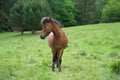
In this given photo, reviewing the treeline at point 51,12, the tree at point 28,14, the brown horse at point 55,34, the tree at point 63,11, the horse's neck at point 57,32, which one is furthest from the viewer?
the tree at point 63,11

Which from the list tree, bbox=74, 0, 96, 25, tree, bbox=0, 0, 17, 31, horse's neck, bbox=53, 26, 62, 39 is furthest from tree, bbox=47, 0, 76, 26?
horse's neck, bbox=53, 26, 62, 39

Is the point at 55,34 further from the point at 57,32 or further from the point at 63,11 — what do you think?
the point at 63,11

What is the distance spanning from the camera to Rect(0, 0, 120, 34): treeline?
3434 cm

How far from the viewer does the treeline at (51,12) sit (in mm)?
34344

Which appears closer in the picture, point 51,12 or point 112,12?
point 51,12

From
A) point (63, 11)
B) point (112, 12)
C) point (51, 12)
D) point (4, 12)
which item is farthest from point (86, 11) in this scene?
point (4, 12)

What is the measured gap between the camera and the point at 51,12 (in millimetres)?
51156

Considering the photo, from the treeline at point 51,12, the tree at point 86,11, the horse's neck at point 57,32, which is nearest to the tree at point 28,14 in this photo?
the treeline at point 51,12

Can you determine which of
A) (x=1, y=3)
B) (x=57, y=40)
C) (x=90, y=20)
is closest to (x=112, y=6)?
(x=90, y=20)

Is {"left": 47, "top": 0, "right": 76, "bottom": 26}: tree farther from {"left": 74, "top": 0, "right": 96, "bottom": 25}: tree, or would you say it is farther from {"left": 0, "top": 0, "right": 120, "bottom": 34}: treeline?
{"left": 74, "top": 0, "right": 96, "bottom": 25}: tree

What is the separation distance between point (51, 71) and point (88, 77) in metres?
1.66

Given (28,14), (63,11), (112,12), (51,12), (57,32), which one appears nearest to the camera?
(57,32)

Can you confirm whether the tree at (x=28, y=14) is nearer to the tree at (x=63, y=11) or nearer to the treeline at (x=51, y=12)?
the treeline at (x=51, y=12)

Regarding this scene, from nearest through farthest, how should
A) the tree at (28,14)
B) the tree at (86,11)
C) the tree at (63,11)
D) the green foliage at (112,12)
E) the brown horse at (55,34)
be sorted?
the brown horse at (55,34) < the tree at (28,14) < the green foliage at (112,12) < the tree at (63,11) < the tree at (86,11)
